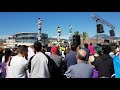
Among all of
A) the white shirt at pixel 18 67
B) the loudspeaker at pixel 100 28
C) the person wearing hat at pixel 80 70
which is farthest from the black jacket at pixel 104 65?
the loudspeaker at pixel 100 28

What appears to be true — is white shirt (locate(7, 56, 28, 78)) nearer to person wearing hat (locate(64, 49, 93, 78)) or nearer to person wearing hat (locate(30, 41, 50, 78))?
person wearing hat (locate(30, 41, 50, 78))

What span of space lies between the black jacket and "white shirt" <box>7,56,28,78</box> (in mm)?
1577

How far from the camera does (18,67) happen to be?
18.5ft

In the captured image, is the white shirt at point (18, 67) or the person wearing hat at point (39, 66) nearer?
the white shirt at point (18, 67)

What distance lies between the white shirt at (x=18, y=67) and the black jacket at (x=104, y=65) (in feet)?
5.17

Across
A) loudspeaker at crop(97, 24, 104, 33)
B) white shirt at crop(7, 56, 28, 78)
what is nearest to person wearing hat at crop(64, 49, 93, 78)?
white shirt at crop(7, 56, 28, 78)

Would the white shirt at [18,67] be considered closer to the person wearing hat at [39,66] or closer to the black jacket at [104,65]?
the person wearing hat at [39,66]

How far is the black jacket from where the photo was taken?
6.18m

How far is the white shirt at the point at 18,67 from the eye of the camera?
5.65m

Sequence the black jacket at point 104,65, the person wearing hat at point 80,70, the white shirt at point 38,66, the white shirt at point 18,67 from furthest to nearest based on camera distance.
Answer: the black jacket at point 104,65 < the white shirt at point 38,66 < the white shirt at point 18,67 < the person wearing hat at point 80,70

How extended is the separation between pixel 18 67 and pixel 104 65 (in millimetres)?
1844
